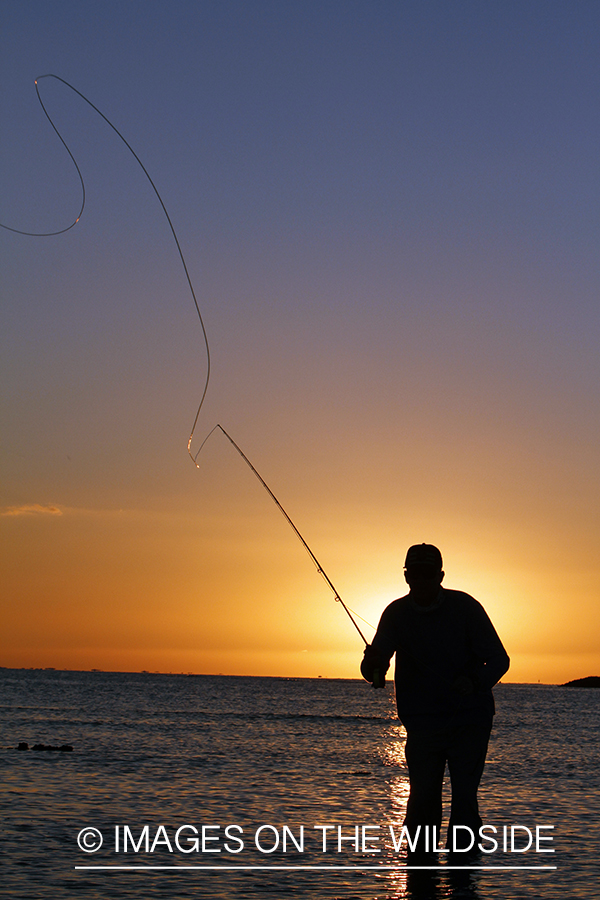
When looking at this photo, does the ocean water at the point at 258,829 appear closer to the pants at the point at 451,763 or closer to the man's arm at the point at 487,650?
the pants at the point at 451,763

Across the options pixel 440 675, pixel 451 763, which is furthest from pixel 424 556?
pixel 451 763

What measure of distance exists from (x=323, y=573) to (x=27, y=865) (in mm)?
3858

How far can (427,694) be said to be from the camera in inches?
243

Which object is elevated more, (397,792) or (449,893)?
(397,792)

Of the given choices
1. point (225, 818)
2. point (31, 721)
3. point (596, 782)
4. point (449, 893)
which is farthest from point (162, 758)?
point (31, 721)

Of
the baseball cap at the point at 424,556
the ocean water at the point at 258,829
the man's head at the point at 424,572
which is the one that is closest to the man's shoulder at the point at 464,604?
the man's head at the point at 424,572

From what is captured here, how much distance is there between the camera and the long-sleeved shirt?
6.06 m

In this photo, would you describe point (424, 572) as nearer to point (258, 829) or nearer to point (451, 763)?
point (451, 763)

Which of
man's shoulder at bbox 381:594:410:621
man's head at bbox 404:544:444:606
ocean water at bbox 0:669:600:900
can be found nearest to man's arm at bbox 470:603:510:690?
man's head at bbox 404:544:444:606

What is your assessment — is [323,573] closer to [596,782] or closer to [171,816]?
[171,816]

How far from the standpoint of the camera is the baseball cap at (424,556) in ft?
20.1

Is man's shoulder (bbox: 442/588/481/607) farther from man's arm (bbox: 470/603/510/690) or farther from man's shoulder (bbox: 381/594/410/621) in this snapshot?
man's shoulder (bbox: 381/594/410/621)

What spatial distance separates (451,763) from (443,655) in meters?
0.77

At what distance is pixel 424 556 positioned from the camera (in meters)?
6.12
